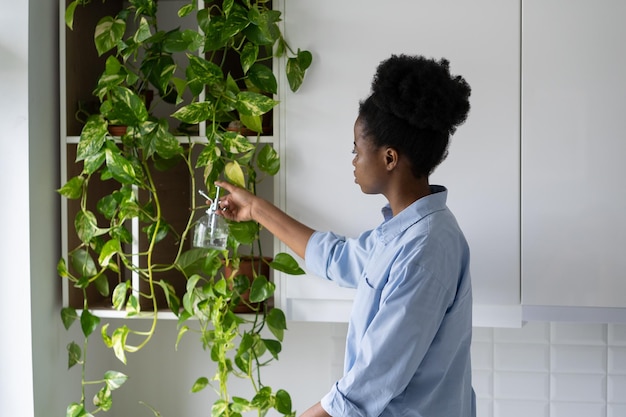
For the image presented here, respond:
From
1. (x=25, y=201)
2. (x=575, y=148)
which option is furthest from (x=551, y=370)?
(x=25, y=201)

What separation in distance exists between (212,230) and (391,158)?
1.60 feet

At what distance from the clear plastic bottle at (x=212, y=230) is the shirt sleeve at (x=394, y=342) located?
0.50 metres

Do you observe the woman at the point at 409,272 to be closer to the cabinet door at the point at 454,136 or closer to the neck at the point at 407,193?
the neck at the point at 407,193

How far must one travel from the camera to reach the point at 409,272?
1.32m

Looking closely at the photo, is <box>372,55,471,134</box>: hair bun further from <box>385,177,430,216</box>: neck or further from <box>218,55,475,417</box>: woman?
<box>385,177,430,216</box>: neck

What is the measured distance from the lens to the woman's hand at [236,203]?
5.76 feet

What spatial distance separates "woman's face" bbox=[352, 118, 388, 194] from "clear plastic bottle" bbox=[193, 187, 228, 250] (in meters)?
0.39

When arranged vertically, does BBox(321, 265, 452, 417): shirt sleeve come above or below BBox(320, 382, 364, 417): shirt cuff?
above

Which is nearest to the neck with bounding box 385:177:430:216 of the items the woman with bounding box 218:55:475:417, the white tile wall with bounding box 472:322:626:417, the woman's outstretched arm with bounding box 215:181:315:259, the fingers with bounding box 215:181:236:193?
the woman with bounding box 218:55:475:417

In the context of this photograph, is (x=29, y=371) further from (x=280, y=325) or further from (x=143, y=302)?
(x=280, y=325)

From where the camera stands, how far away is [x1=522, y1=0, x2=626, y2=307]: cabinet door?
166 cm

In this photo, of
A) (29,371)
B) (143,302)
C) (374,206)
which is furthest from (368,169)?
A: (29,371)

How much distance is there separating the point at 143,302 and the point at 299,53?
0.67 meters

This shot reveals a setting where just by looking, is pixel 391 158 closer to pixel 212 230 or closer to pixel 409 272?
pixel 409 272
